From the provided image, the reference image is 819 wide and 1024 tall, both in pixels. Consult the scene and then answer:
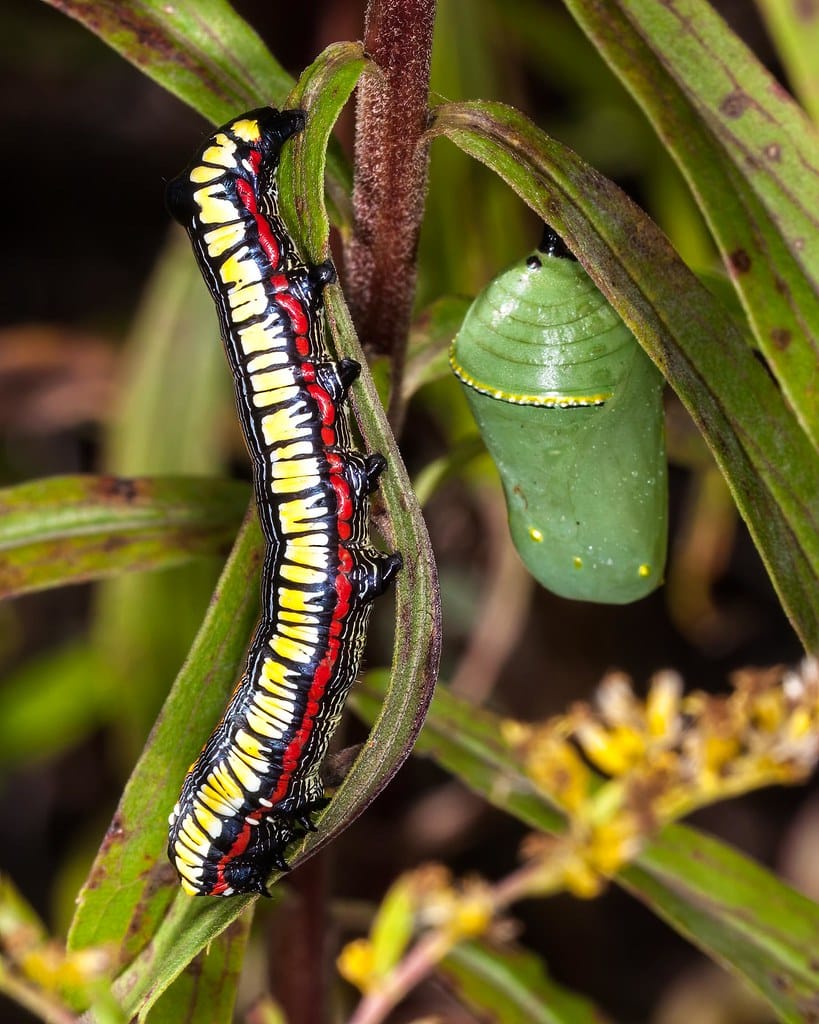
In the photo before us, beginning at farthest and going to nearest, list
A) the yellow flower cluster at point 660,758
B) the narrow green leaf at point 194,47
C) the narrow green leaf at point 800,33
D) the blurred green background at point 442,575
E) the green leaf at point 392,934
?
the blurred green background at point 442,575, the narrow green leaf at point 800,33, the narrow green leaf at point 194,47, the yellow flower cluster at point 660,758, the green leaf at point 392,934

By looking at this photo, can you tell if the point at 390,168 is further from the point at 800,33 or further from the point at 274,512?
the point at 800,33

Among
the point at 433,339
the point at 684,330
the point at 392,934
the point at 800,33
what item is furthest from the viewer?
the point at 800,33

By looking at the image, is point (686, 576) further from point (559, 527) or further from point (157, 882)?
point (157, 882)

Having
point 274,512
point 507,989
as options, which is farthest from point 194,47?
point 507,989

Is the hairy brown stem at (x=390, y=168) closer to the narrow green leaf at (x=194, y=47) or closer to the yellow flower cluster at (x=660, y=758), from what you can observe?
the narrow green leaf at (x=194, y=47)

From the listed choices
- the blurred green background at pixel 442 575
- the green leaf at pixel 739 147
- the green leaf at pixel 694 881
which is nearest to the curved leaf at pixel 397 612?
the green leaf at pixel 739 147

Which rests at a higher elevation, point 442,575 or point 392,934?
point 392,934

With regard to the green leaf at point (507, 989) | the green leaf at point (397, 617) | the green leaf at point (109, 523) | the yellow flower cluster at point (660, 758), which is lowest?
the green leaf at point (507, 989)
